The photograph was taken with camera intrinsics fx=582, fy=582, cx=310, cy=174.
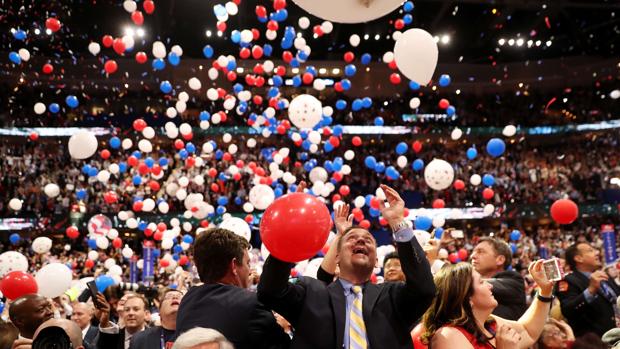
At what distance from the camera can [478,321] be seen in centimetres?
240

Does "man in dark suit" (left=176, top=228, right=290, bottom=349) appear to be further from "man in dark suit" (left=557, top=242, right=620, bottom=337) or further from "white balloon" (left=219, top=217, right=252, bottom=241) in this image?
"white balloon" (left=219, top=217, right=252, bottom=241)

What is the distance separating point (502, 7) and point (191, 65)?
29.6 feet

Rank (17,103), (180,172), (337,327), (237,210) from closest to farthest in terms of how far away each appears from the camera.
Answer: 1. (337,327)
2. (180,172)
3. (237,210)
4. (17,103)

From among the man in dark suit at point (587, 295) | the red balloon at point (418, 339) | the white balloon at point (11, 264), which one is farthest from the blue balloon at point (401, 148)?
the red balloon at point (418, 339)

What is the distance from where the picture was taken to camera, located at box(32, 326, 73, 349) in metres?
2.19

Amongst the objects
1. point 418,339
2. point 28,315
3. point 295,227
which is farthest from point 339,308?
point 28,315

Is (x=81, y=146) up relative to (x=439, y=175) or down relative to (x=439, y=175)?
up

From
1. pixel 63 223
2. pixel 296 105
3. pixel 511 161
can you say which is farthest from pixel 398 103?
pixel 296 105

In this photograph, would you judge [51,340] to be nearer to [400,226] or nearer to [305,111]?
[400,226]

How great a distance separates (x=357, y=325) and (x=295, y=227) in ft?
1.35

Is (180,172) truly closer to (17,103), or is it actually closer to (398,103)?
(17,103)

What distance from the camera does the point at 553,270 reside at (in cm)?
275

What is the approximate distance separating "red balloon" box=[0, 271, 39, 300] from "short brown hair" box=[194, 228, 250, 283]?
2.88m

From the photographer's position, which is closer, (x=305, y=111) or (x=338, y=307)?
(x=338, y=307)
